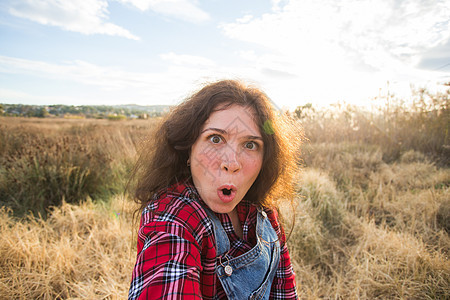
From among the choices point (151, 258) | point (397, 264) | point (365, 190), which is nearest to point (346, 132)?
point (365, 190)

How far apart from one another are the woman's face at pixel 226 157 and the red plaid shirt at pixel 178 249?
0.30 ft

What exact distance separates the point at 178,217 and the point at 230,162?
32 centimetres

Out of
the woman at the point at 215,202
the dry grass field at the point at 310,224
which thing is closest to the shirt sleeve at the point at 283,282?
the woman at the point at 215,202

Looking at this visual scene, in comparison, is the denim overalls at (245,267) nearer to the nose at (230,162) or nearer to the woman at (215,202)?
the woman at (215,202)

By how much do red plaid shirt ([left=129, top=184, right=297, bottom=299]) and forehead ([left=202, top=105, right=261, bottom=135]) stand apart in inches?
12.9

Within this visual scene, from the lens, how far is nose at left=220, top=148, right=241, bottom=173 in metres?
1.06

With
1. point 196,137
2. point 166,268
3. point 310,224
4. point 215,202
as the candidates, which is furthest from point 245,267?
point 310,224

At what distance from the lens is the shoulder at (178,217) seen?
2.97 feet

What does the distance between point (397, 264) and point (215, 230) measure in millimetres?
2117

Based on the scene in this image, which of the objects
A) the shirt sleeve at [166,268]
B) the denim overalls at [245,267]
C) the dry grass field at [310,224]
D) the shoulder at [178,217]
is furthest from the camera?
the dry grass field at [310,224]

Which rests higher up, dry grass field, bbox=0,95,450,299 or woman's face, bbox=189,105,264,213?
woman's face, bbox=189,105,264,213

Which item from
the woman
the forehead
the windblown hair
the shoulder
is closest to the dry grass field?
the windblown hair

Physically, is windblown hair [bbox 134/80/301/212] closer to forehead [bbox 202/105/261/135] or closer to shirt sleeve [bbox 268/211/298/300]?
forehead [bbox 202/105/261/135]

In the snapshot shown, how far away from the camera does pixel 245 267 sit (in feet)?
3.62
